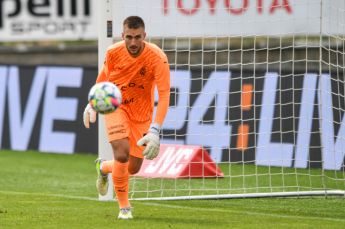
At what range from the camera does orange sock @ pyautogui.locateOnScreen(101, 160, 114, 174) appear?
1122cm

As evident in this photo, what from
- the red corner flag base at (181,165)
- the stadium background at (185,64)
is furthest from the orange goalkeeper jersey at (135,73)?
the red corner flag base at (181,165)

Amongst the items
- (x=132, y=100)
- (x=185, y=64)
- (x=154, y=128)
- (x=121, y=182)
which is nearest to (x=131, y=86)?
(x=132, y=100)

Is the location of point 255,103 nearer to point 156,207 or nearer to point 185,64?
point 185,64

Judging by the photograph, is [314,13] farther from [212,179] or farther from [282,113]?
[212,179]

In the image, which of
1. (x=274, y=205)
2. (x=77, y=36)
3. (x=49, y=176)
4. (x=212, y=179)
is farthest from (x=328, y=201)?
(x=77, y=36)

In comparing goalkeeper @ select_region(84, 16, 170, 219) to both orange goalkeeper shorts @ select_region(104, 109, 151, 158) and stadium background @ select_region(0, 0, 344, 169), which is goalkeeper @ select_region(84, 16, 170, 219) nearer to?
orange goalkeeper shorts @ select_region(104, 109, 151, 158)

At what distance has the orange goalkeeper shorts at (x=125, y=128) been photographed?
34.4 feet

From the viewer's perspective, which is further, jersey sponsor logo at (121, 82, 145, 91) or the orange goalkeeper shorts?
jersey sponsor logo at (121, 82, 145, 91)

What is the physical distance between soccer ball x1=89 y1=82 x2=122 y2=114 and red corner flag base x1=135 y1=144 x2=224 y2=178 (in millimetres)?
4973

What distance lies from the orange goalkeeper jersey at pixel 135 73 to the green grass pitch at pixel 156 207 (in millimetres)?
1113

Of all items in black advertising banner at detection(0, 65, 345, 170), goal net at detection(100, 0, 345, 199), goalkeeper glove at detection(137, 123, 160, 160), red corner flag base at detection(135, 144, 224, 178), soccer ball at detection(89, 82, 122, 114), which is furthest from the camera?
red corner flag base at detection(135, 144, 224, 178)

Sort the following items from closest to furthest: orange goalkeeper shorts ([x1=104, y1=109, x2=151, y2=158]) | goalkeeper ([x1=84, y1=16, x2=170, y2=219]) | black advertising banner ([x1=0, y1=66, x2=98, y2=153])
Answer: goalkeeper ([x1=84, y1=16, x2=170, y2=219]), orange goalkeeper shorts ([x1=104, y1=109, x2=151, y2=158]), black advertising banner ([x1=0, y1=66, x2=98, y2=153])

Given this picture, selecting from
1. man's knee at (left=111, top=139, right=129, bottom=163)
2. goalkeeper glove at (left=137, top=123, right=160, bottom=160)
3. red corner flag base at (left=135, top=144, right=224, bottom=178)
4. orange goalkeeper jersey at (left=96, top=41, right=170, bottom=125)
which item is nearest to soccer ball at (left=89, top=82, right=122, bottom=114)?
goalkeeper glove at (left=137, top=123, right=160, bottom=160)

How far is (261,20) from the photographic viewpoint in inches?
561
